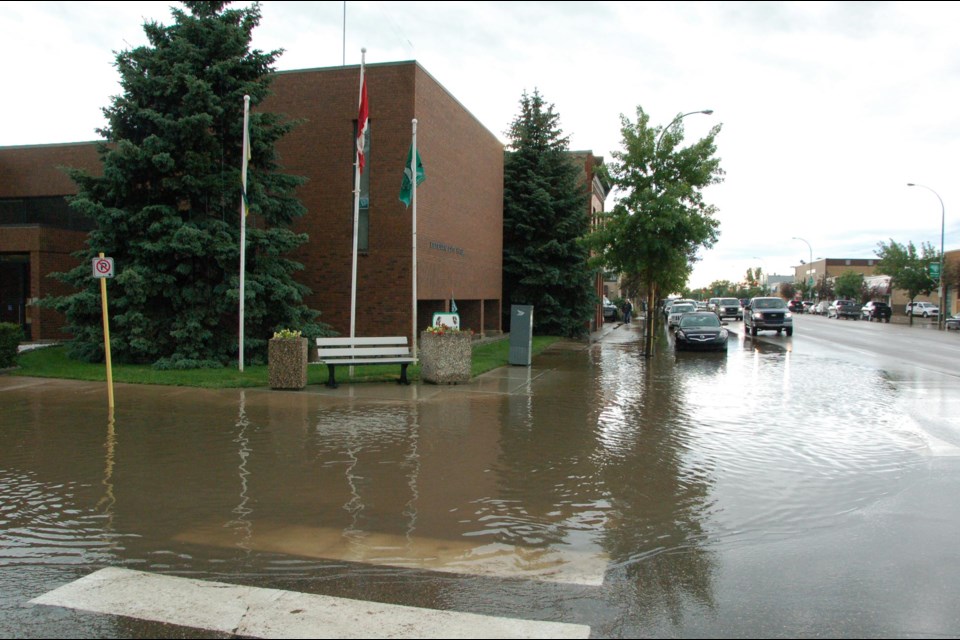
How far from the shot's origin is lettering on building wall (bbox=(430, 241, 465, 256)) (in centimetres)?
1969

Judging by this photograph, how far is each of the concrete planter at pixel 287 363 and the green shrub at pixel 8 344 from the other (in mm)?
6466

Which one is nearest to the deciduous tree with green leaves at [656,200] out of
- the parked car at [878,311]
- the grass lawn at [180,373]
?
the grass lawn at [180,373]

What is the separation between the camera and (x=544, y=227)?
31.7 m

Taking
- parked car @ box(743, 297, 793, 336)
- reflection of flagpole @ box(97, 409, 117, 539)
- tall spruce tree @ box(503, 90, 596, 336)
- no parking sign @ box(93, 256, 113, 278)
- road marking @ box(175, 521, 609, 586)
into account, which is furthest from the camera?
parked car @ box(743, 297, 793, 336)

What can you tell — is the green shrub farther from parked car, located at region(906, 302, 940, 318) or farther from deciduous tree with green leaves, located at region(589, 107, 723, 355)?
parked car, located at region(906, 302, 940, 318)

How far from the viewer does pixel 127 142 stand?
15000 mm

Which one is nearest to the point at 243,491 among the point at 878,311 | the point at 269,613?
the point at 269,613

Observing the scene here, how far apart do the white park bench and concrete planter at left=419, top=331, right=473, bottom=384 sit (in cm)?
37

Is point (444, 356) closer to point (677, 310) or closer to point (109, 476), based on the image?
point (109, 476)

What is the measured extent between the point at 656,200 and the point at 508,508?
18.4 metres

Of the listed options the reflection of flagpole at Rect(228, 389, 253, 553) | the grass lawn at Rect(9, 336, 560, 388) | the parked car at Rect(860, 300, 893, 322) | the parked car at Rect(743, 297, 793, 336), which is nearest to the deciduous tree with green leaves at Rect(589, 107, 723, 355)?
the grass lawn at Rect(9, 336, 560, 388)

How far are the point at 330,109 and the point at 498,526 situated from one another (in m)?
14.8

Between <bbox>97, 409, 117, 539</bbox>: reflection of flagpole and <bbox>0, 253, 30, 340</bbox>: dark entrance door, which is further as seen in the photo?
<bbox>0, 253, 30, 340</bbox>: dark entrance door

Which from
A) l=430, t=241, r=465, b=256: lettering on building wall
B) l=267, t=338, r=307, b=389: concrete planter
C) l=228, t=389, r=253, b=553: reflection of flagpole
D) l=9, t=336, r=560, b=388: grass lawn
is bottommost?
l=228, t=389, r=253, b=553: reflection of flagpole
